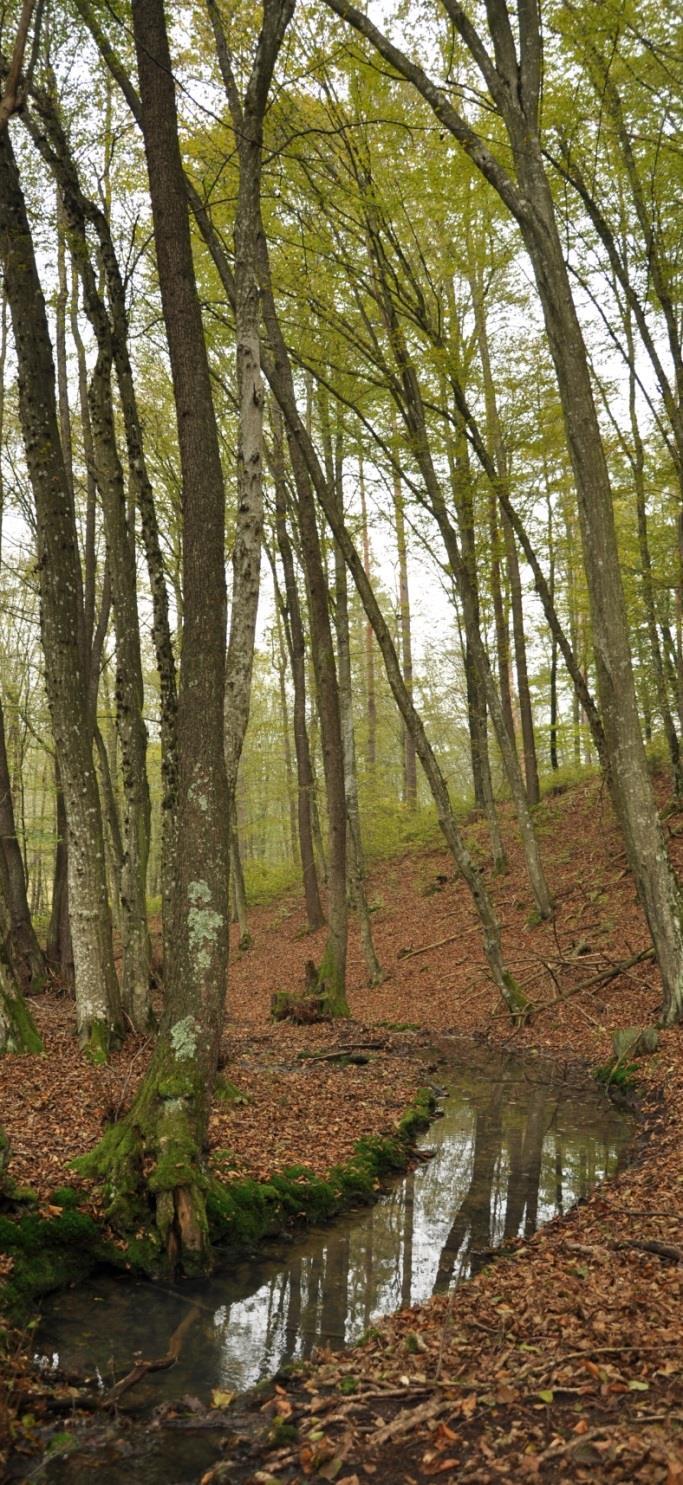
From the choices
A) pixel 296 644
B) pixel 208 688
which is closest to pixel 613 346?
pixel 296 644

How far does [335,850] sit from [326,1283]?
8989mm

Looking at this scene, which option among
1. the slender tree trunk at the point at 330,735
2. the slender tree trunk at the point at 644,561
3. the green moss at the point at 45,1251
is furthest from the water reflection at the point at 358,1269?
the slender tree trunk at the point at 644,561

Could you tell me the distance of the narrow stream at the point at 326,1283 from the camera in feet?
13.9

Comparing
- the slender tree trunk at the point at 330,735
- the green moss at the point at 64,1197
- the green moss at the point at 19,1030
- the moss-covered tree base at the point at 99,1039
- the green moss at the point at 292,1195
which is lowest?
the green moss at the point at 292,1195

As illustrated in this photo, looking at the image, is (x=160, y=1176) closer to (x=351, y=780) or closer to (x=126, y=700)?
(x=126, y=700)

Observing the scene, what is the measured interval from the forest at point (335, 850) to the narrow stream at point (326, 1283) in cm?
4

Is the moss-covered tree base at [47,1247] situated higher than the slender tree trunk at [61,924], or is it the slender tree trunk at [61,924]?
the slender tree trunk at [61,924]

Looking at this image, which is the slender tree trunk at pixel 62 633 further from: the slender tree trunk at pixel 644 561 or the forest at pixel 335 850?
the slender tree trunk at pixel 644 561

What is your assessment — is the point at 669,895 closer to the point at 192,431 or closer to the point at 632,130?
the point at 192,431

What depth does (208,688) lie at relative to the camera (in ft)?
20.4

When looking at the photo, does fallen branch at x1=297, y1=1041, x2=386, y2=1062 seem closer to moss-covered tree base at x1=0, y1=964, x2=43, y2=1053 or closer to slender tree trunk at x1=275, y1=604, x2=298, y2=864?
moss-covered tree base at x1=0, y1=964, x2=43, y2=1053

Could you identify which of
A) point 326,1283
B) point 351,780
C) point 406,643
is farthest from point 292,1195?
point 406,643

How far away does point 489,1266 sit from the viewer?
530cm

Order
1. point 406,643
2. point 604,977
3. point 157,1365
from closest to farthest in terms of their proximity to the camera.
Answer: point 157,1365
point 604,977
point 406,643
